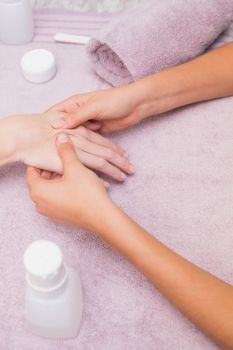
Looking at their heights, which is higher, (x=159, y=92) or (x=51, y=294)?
(x=159, y=92)

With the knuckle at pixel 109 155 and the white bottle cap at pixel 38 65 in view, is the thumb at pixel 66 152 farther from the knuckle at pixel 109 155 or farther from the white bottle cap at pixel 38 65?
the white bottle cap at pixel 38 65

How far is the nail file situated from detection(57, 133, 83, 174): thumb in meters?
0.43

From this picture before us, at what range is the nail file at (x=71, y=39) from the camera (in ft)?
4.11

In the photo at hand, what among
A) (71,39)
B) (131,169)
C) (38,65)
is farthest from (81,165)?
(71,39)

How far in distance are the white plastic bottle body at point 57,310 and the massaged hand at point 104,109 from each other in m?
0.33

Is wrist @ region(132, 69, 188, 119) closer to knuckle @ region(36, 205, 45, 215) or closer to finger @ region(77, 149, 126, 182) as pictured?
finger @ region(77, 149, 126, 182)

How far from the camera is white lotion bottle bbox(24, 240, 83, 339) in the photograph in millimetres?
629

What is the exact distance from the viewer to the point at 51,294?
0.68 meters

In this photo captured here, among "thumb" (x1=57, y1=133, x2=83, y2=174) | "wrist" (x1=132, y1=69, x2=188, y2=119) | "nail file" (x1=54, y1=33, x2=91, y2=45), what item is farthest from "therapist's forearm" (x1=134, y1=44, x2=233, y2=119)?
"nail file" (x1=54, y1=33, x2=91, y2=45)

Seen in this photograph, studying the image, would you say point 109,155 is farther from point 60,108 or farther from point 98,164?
point 60,108

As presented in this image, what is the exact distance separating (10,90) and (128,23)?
0.34m

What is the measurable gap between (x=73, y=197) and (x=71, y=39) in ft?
1.99

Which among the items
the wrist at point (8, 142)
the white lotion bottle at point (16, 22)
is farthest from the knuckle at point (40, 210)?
the white lotion bottle at point (16, 22)

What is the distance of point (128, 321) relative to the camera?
81cm
